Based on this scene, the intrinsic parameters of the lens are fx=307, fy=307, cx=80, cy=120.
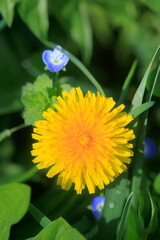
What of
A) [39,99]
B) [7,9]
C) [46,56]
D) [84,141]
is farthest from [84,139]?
[7,9]

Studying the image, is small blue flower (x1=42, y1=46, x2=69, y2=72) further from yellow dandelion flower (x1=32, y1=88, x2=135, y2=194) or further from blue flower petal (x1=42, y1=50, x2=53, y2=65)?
yellow dandelion flower (x1=32, y1=88, x2=135, y2=194)

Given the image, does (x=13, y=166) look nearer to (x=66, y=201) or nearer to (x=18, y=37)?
(x=66, y=201)

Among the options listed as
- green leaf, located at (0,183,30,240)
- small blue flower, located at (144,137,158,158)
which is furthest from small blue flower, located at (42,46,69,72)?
small blue flower, located at (144,137,158,158)

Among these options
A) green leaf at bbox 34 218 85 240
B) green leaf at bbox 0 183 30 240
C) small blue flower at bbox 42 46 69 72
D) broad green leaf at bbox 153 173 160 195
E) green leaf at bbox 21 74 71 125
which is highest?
small blue flower at bbox 42 46 69 72

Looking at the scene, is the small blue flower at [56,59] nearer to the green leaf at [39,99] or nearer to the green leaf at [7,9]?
the green leaf at [39,99]

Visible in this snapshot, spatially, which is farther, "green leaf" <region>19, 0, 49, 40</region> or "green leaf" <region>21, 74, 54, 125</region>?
"green leaf" <region>19, 0, 49, 40</region>

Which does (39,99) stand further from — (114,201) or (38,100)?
(114,201)

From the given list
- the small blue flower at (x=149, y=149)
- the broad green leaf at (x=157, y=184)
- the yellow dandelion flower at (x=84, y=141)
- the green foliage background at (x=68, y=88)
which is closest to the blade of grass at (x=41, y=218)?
the green foliage background at (x=68, y=88)
